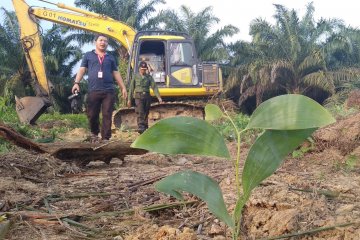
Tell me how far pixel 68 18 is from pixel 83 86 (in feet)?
50.3

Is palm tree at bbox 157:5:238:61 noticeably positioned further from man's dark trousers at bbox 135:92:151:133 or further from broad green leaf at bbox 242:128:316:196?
broad green leaf at bbox 242:128:316:196

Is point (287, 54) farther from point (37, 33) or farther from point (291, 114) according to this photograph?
point (291, 114)

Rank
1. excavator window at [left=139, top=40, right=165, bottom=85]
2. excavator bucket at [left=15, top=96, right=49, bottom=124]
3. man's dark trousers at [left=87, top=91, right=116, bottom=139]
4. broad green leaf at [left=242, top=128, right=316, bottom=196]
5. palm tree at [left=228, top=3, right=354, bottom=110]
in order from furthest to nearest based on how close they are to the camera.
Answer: palm tree at [left=228, top=3, right=354, bottom=110] → excavator window at [left=139, top=40, right=165, bottom=85] → excavator bucket at [left=15, top=96, right=49, bottom=124] → man's dark trousers at [left=87, top=91, right=116, bottom=139] → broad green leaf at [left=242, top=128, right=316, bottom=196]

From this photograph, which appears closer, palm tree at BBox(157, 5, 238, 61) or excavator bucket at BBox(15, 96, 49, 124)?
Result: excavator bucket at BBox(15, 96, 49, 124)

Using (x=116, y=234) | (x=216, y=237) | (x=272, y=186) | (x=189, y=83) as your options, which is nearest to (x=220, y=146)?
(x=216, y=237)

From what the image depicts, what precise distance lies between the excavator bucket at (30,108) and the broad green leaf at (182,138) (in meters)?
8.11

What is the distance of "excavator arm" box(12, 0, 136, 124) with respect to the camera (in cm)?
918

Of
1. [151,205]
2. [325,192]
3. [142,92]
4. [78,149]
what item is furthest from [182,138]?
[142,92]

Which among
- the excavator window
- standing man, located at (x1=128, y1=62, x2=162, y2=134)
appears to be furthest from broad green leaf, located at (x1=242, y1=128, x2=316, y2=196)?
the excavator window

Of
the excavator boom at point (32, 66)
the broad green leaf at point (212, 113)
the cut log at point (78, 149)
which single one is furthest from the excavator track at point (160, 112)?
the broad green leaf at point (212, 113)

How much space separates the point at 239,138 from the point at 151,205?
1034mm

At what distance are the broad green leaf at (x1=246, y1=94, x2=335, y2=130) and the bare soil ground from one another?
575 mm

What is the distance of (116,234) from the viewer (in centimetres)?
197

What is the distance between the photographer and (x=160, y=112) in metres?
11.3
